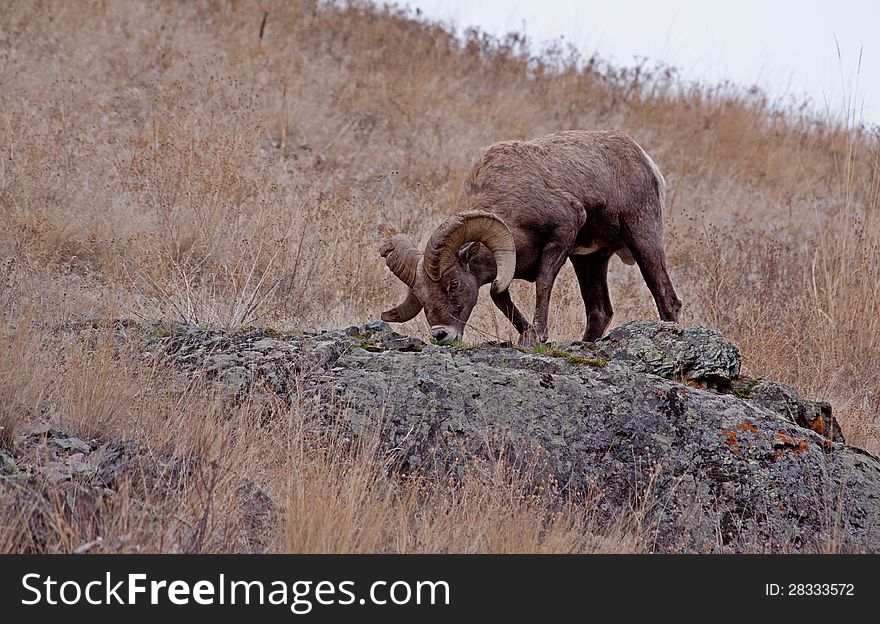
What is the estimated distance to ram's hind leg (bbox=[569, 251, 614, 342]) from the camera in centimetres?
843

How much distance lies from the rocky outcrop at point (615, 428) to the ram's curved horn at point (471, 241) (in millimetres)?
1305

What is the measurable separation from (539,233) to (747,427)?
9.14 feet

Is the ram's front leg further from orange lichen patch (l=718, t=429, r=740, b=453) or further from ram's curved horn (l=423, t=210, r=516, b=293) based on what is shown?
orange lichen patch (l=718, t=429, r=740, b=453)

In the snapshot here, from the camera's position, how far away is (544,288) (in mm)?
7426

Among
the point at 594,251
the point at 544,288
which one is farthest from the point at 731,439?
the point at 594,251

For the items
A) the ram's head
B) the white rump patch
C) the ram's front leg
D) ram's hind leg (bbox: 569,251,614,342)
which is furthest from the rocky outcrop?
ram's hind leg (bbox: 569,251,614,342)

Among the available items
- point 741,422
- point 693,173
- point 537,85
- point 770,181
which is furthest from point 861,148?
point 741,422

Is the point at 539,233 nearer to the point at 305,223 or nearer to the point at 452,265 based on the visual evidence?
the point at 452,265

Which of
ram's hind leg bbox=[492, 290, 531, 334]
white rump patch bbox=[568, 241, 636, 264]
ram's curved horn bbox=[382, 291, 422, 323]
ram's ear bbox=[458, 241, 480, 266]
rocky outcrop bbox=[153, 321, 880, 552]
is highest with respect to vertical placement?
white rump patch bbox=[568, 241, 636, 264]

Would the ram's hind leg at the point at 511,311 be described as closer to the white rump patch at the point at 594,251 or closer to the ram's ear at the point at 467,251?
the ram's ear at the point at 467,251

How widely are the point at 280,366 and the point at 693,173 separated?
39.7ft

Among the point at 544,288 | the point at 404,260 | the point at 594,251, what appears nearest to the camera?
the point at 404,260

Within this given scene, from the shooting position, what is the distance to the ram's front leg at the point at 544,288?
737 centimetres

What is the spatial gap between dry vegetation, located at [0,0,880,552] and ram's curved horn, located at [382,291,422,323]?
1.18 metres
